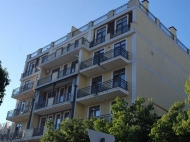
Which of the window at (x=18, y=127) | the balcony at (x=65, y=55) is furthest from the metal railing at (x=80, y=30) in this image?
the window at (x=18, y=127)

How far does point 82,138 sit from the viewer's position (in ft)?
52.8

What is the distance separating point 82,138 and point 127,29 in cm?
1136

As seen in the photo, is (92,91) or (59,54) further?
(59,54)

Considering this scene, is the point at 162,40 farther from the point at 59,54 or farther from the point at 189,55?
the point at 59,54

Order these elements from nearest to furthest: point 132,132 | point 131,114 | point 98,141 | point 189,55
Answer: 1. point 98,141
2. point 132,132
3. point 131,114
4. point 189,55

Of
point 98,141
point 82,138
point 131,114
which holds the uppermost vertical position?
point 131,114

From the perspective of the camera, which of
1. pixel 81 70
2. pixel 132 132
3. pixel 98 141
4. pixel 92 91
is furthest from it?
pixel 81 70

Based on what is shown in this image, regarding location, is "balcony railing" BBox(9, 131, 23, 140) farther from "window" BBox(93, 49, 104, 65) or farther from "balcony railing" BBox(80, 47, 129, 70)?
"window" BBox(93, 49, 104, 65)

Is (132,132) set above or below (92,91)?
below

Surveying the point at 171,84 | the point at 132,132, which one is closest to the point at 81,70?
the point at 171,84

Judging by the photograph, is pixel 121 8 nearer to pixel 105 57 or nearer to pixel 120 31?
pixel 120 31

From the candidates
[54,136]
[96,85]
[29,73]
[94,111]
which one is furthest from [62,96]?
[29,73]

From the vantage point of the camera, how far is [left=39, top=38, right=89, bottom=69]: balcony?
26047mm

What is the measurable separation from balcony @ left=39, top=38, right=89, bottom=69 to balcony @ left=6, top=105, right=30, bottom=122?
502cm
